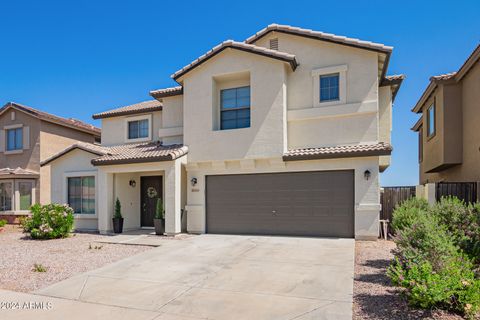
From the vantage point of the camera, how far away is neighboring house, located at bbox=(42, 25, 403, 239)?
12406 millimetres

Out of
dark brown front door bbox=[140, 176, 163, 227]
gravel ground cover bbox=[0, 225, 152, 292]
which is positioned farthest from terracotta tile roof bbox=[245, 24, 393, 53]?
gravel ground cover bbox=[0, 225, 152, 292]

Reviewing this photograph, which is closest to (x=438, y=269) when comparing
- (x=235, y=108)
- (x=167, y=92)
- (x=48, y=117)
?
(x=235, y=108)

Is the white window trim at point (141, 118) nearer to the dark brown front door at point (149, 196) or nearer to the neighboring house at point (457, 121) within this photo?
the dark brown front door at point (149, 196)

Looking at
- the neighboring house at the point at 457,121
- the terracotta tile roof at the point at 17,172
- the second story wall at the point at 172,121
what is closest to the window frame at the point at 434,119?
the neighboring house at the point at 457,121

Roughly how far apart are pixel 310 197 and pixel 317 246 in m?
2.52

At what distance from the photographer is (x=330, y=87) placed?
1327cm

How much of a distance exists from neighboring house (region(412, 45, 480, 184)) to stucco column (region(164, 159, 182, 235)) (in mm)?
12585

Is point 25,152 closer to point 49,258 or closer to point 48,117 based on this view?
point 48,117

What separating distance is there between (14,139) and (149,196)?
40.9 feet

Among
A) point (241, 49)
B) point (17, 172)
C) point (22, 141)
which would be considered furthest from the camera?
point (22, 141)

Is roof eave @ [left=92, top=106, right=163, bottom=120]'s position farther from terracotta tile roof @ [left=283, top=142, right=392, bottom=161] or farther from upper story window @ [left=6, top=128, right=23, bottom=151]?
terracotta tile roof @ [left=283, top=142, right=392, bottom=161]

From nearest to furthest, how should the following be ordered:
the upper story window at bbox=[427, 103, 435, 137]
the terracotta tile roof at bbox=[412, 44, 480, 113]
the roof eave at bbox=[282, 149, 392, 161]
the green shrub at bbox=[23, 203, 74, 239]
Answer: the roof eave at bbox=[282, 149, 392, 161] < the terracotta tile roof at bbox=[412, 44, 480, 113] < the green shrub at bbox=[23, 203, 74, 239] < the upper story window at bbox=[427, 103, 435, 137]

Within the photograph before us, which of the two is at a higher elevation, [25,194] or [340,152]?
[340,152]

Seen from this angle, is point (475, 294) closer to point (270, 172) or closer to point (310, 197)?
point (310, 197)
